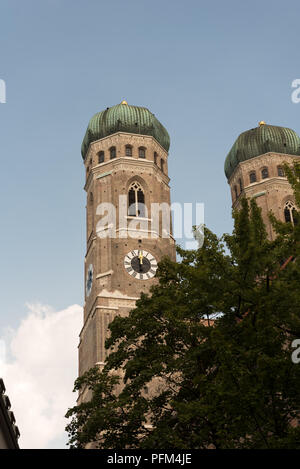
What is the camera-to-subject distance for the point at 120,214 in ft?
204

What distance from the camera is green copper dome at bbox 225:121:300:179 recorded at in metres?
73.4

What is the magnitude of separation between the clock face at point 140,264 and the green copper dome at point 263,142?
65.1 feet

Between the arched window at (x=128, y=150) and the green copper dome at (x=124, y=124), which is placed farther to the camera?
the green copper dome at (x=124, y=124)

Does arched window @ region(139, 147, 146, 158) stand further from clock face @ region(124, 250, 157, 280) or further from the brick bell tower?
clock face @ region(124, 250, 157, 280)

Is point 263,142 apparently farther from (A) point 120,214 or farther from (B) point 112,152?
(A) point 120,214

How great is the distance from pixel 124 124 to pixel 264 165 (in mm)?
15311

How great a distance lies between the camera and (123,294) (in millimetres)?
Answer: 58031

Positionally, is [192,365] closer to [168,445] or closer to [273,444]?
[168,445]

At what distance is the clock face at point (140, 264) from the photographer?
195 feet

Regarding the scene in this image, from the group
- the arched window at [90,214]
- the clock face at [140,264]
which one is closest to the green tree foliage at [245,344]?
the clock face at [140,264]

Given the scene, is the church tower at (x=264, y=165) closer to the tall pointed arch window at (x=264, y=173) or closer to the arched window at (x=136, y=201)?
the tall pointed arch window at (x=264, y=173)

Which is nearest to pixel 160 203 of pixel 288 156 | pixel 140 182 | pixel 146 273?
pixel 140 182

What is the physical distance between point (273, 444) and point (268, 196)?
5507 centimetres

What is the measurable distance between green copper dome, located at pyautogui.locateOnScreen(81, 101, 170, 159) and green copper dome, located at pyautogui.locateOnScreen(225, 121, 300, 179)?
8.91 metres
